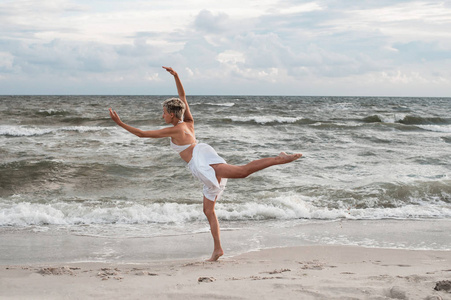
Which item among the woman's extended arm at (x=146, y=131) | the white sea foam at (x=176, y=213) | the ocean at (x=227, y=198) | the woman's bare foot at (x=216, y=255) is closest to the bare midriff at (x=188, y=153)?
the woman's extended arm at (x=146, y=131)

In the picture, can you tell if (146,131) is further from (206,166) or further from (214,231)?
(214,231)

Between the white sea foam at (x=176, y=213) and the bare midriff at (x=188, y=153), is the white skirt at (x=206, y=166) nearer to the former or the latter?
the bare midriff at (x=188, y=153)

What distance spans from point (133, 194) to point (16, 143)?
9.46 m

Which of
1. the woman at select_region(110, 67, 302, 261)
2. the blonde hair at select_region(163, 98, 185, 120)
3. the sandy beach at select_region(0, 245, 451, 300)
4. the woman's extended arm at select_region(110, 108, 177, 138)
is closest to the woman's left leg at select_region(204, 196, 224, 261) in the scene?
the woman at select_region(110, 67, 302, 261)

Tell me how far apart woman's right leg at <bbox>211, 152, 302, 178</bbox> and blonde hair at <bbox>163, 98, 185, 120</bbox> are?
701 mm

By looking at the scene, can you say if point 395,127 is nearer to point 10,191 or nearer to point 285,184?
point 285,184

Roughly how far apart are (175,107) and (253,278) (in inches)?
79.8

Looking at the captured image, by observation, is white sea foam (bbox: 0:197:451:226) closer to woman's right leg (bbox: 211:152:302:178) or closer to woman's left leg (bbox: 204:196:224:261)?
woman's left leg (bbox: 204:196:224:261)

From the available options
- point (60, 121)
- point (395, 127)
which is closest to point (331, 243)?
point (395, 127)

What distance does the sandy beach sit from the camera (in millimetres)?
3119

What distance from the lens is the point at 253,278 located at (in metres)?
3.62

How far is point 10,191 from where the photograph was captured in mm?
8711

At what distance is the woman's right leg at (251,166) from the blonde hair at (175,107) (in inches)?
27.6

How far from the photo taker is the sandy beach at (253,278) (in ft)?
10.2
